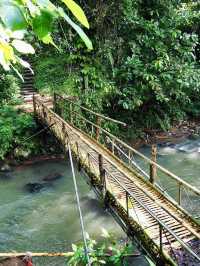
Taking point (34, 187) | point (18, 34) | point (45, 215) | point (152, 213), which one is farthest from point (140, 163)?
point (18, 34)

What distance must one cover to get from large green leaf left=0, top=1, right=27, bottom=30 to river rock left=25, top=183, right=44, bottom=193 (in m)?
9.90

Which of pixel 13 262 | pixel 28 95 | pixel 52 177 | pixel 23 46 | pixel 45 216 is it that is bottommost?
pixel 45 216

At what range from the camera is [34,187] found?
34.5ft

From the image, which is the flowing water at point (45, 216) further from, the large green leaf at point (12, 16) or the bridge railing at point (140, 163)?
the large green leaf at point (12, 16)

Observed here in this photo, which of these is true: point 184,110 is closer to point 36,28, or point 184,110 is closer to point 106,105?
point 106,105

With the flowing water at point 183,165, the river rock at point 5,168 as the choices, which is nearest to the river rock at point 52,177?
the river rock at point 5,168

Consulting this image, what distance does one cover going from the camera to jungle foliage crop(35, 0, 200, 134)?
A: 12.9 meters

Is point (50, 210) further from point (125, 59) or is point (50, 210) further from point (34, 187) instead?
point (125, 59)

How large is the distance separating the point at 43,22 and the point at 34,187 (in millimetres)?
10084

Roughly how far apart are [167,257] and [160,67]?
9.16 metres

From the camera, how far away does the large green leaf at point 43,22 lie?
2.46ft

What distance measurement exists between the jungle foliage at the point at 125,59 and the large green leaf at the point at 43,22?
11.8m

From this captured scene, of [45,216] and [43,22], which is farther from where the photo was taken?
[45,216]

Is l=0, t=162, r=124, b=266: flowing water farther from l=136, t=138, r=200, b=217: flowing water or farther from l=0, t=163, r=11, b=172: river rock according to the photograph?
l=136, t=138, r=200, b=217: flowing water
